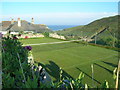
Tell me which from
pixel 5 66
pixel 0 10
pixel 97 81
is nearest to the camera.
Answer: pixel 0 10

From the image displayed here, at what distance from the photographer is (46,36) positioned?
88.7ft

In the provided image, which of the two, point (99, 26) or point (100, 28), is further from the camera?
point (99, 26)

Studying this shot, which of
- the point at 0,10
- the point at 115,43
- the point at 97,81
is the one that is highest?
the point at 0,10

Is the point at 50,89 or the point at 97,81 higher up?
the point at 50,89

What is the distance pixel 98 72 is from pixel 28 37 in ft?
64.4

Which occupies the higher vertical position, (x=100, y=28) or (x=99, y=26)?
(x=99, y=26)

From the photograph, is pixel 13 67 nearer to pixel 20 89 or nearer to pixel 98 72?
pixel 20 89

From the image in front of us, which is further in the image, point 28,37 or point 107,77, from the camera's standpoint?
point 28,37

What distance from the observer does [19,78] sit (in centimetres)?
236

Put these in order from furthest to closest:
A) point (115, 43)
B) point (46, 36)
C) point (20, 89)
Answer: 1. point (46, 36)
2. point (115, 43)
3. point (20, 89)

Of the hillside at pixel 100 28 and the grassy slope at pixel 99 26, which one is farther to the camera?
the grassy slope at pixel 99 26

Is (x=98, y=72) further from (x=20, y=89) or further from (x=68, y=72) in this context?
(x=20, y=89)

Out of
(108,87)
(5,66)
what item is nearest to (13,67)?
(5,66)

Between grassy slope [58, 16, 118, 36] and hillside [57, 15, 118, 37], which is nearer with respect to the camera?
hillside [57, 15, 118, 37]
